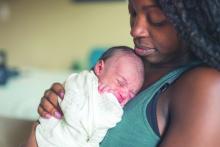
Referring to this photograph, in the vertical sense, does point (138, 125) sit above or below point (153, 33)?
below

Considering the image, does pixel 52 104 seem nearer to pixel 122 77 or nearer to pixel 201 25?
pixel 122 77

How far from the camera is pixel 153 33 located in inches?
37.5

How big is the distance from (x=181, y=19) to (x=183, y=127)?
0.22m

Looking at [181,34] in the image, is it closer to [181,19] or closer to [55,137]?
[181,19]

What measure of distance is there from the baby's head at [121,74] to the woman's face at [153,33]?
0.05 m

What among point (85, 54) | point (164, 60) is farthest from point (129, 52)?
point (85, 54)

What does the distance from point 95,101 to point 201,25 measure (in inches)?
13.1

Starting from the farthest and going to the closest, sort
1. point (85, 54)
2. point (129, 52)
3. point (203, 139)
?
point (85, 54)
point (129, 52)
point (203, 139)

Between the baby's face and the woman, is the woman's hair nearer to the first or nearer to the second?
the woman

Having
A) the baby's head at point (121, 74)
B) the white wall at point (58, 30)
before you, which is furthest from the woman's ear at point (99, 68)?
the white wall at point (58, 30)

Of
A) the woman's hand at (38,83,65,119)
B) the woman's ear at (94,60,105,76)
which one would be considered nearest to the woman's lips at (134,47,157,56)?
the woman's ear at (94,60,105,76)

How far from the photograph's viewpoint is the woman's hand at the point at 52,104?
42.1 inches

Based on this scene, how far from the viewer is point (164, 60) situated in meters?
1.02

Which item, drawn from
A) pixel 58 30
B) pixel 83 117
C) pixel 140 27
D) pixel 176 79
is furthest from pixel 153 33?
A: pixel 58 30
